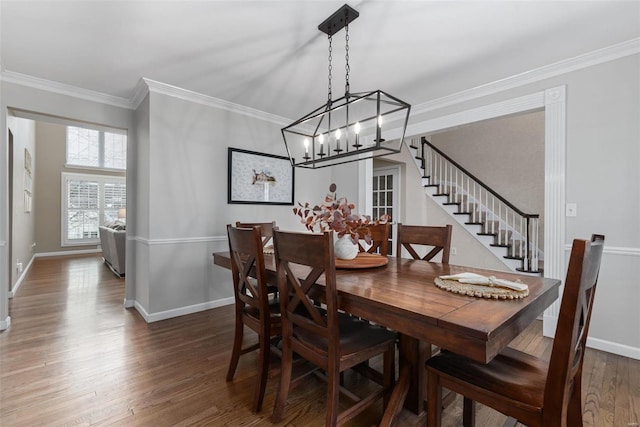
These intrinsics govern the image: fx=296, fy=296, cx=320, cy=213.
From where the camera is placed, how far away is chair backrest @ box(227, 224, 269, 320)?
167cm

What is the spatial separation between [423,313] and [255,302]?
111 centimetres

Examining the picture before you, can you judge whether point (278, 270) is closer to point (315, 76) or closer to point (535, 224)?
point (315, 76)

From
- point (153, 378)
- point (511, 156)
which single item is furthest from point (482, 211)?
point (153, 378)

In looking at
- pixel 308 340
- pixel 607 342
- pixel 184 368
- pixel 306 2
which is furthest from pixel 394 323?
pixel 607 342

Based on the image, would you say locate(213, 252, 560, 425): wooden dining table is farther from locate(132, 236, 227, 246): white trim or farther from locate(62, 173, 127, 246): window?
locate(62, 173, 127, 246): window

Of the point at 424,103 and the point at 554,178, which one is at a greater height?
the point at 424,103

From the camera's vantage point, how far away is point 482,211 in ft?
16.0

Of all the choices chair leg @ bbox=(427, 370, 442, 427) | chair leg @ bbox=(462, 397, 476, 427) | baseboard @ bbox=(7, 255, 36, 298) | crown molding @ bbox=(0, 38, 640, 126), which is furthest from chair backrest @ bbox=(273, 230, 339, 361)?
baseboard @ bbox=(7, 255, 36, 298)

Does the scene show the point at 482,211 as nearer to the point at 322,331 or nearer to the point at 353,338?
the point at 353,338

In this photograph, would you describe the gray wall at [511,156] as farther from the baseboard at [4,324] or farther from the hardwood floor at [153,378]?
the baseboard at [4,324]

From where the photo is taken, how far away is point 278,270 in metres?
1.53

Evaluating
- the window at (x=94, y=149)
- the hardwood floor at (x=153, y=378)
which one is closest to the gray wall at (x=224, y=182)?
the hardwood floor at (x=153, y=378)

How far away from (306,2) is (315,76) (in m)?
1.01

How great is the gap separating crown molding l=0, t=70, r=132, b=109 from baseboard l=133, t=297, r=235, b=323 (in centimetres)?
229
